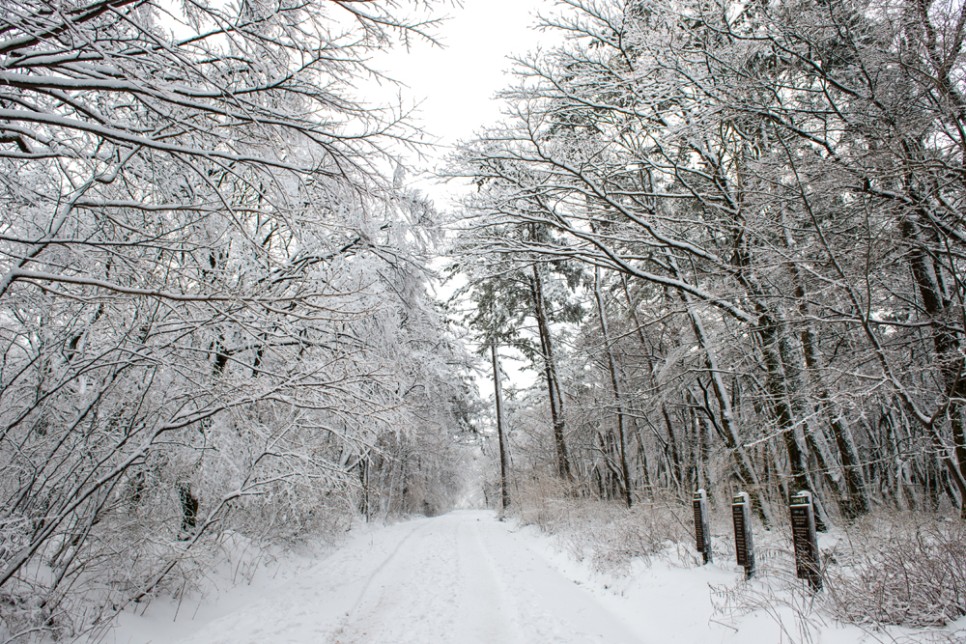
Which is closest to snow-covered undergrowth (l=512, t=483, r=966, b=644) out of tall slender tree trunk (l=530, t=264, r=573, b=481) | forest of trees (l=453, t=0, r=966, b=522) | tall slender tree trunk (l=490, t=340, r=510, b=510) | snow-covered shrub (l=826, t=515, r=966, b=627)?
snow-covered shrub (l=826, t=515, r=966, b=627)

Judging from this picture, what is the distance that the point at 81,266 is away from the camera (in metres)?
3.68

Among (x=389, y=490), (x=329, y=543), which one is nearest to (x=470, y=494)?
(x=389, y=490)

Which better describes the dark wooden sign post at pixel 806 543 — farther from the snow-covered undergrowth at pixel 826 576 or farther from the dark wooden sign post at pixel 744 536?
the dark wooden sign post at pixel 744 536

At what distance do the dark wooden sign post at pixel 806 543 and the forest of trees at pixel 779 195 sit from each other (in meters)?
0.76

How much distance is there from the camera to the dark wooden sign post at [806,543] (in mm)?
3883

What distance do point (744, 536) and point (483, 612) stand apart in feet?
10.0

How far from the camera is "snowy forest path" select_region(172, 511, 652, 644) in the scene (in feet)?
14.8

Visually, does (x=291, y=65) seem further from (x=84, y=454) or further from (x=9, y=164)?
(x=84, y=454)

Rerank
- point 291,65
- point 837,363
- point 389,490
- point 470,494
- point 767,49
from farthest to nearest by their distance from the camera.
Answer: point 470,494, point 389,490, point 767,49, point 837,363, point 291,65

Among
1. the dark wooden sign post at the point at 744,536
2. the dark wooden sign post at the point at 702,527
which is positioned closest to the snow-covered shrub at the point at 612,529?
the dark wooden sign post at the point at 702,527

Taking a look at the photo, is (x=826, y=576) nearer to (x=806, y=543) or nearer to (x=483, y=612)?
(x=806, y=543)

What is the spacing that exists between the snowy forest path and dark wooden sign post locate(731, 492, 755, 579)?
4.97 ft

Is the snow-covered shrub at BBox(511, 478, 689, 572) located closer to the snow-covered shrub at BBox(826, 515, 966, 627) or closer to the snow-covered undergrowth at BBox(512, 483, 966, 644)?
the snow-covered undergrowth at BBox(512, 483, 966, 644)

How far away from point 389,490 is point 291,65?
2018cm
